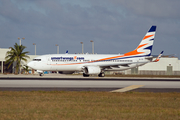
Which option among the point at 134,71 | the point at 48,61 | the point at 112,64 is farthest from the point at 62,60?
the point at 134,71

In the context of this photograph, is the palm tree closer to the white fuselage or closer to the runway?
the white fuselage

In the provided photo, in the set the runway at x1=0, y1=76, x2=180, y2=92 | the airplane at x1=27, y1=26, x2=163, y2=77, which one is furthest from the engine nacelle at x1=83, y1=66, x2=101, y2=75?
the runway at x1=0, y1=76, x2=180, y2=92

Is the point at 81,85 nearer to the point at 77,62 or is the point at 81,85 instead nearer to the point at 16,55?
the point at 77,62

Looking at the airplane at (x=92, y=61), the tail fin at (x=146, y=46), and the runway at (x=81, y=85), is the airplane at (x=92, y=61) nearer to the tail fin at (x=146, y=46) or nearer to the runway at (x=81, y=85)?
the tail fin at (x=146, y=46)

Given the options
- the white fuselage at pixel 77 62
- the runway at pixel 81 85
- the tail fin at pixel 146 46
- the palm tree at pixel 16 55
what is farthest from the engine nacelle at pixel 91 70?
the palm tree at pixel 16 55

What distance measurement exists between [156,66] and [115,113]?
8820 centimetres

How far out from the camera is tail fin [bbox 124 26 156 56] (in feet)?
184

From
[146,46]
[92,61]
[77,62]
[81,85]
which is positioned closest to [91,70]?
[92,61]

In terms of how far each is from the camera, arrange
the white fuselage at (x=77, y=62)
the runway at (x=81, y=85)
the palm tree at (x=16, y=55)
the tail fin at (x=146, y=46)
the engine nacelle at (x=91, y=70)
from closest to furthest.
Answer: the runway at (x=81, y=85), the engine nacelle at (x=91, y=70), the white fuselage at (x=77, y=62), the tail fin at (x=146, y=46), the palm tree at (x=16, y=55)

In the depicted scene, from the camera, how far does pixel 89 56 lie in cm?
5369

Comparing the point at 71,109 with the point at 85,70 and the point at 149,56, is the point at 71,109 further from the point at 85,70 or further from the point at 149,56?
the point at 149,56

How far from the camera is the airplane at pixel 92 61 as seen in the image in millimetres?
51000

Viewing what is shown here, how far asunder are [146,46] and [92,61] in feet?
39.4

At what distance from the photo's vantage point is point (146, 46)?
185 feet
